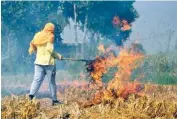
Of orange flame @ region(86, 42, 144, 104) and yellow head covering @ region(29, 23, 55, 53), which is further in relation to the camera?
yellow head covering @ region(29, 23, 55, 53)

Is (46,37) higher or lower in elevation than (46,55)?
higher

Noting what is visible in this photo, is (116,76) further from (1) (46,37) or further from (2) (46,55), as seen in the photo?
(1) (46,37)

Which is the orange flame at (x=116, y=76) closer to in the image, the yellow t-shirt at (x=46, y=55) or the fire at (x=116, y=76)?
the fire at (x=116, y=76)

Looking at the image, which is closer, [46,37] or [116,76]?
[46,37]

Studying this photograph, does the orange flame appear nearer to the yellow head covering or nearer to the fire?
the fire

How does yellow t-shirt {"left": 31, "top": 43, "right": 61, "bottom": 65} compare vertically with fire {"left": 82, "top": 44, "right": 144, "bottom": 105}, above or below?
above

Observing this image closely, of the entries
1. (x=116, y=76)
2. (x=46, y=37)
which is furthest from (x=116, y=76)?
(x=46, y=37)

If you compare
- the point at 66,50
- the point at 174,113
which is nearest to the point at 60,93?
the point at 174,113

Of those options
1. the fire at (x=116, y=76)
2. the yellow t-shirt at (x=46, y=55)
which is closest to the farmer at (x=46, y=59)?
the yellow t-shirt at (x=46, y=55)

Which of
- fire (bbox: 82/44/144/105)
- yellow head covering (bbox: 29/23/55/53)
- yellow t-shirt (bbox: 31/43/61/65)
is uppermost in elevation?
yellow head covering (bbox: 29/23/55/53)

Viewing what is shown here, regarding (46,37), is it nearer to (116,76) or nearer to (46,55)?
(46,55)

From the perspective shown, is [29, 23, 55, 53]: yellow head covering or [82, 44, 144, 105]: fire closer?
[82, 44, 144, 105]: fire

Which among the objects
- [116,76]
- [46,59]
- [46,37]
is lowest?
[116,76]

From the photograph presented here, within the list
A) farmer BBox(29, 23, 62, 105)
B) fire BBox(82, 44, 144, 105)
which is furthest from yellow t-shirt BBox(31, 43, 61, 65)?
fire BBox(82, 44, 144, 105)
